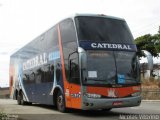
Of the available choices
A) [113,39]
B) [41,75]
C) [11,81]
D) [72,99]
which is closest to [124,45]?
[113,39]

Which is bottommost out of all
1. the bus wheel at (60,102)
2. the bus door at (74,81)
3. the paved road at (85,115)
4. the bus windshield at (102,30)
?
the paved road at (85,115)

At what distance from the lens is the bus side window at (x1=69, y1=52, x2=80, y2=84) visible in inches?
595

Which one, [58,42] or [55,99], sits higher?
[58,42]

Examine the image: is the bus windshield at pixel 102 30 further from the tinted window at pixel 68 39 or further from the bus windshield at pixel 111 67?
the bus windshield at pixel 111 67

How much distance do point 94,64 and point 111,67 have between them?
0.69 m

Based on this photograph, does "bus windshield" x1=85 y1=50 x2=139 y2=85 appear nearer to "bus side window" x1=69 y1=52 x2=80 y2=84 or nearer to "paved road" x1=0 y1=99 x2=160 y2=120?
"bus side window" x1=69 y1=52 x2=80 y2=84

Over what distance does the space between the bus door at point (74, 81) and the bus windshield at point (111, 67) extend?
1.61 feet

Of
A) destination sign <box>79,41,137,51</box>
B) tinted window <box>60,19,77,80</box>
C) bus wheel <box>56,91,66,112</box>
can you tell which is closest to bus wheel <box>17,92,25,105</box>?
bus wheel <box>56,91,66,112</box>

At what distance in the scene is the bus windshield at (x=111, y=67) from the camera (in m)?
14.9

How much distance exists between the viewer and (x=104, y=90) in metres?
14.8

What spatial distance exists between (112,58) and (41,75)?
235 inches

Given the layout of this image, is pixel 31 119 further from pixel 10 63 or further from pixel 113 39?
pixel 10 63

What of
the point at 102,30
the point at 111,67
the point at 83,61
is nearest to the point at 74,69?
the point at 83,61

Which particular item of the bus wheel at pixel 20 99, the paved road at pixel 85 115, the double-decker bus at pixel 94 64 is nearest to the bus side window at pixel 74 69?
the double-decker bus at pixel 94 64
